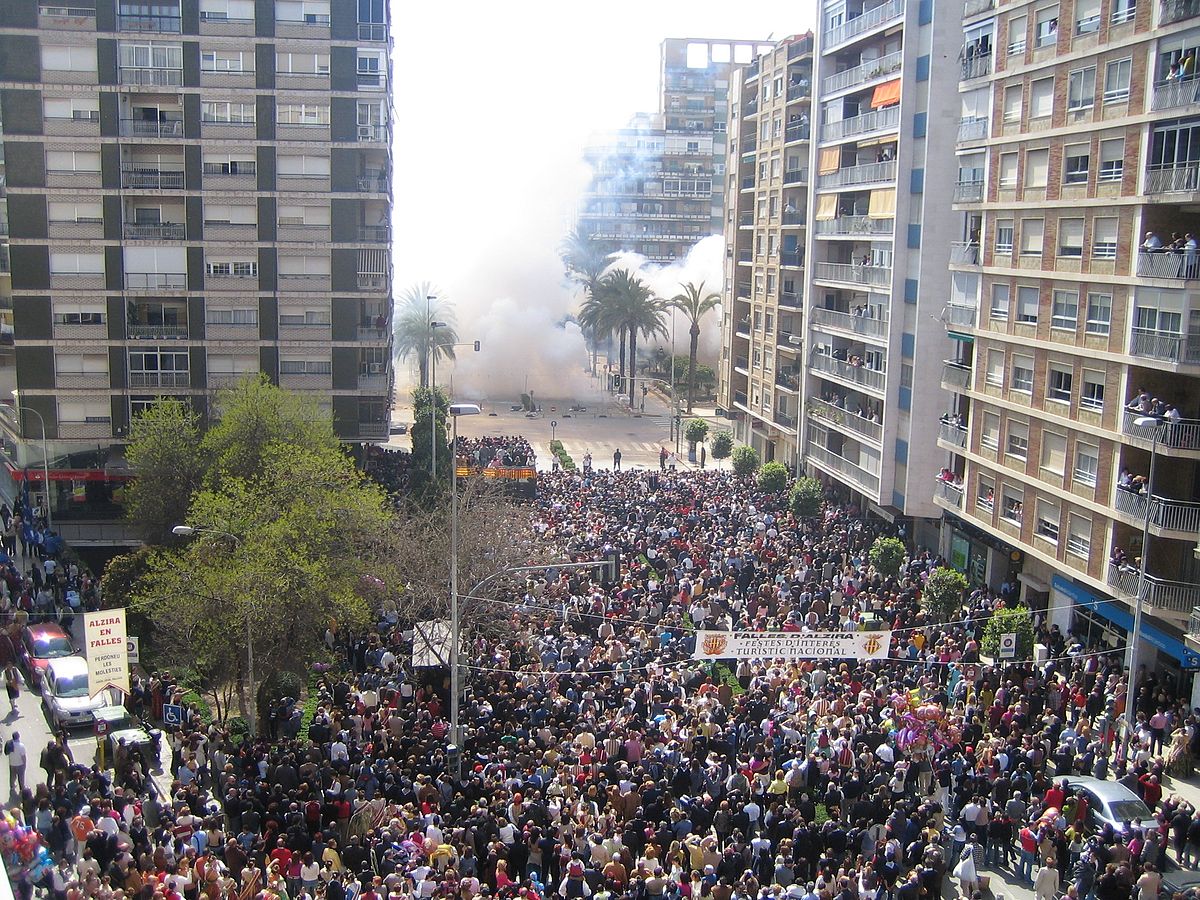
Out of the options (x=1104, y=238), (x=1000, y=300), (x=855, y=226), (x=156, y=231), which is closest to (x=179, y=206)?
(x=156, y=231)

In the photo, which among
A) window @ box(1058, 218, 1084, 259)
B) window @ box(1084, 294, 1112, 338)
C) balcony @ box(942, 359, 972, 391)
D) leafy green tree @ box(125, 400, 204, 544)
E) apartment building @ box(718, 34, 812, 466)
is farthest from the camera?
apartment building @ box(718, 34, 812, 466)

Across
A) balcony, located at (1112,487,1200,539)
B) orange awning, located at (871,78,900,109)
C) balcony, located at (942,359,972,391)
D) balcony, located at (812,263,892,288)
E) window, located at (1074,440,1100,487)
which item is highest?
orange awning, located at (871,78,900,109)

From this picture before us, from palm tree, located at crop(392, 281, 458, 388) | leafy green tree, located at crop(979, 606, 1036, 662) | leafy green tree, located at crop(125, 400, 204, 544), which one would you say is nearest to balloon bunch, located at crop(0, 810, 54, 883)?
leafy green tree, located at crop(125, 400, 204, 544)

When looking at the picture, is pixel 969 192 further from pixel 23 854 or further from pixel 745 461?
pixel 23 854

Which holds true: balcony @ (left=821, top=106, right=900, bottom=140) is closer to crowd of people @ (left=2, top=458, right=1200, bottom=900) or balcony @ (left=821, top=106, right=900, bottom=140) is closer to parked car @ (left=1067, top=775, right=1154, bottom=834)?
crowd of people @ (left=2, top=458, right=1200, bottom=900)

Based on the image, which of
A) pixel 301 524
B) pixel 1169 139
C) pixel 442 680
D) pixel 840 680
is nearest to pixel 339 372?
pixel 301 524

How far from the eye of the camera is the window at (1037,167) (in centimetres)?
3278

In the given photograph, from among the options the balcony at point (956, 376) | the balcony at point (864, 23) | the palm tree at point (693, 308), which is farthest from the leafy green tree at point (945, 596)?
the palm tree at point (693, 308)

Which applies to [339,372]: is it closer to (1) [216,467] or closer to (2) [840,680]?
(1) [216,467]

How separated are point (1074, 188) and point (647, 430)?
49577mm

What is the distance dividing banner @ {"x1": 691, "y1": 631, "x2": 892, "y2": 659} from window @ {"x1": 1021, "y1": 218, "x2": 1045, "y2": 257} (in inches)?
539

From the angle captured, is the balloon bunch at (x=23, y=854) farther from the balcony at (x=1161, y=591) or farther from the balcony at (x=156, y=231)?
the balcony at (x=156, y=231)

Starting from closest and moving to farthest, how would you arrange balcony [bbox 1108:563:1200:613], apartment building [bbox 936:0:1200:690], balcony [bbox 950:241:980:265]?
balcony [bbox 1108:563:1200:613] < apartment building [bbox 936:0:1200:690] < balcony [bbox 950:241:980:265]

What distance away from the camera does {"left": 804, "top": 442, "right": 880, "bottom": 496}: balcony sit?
147 ft
